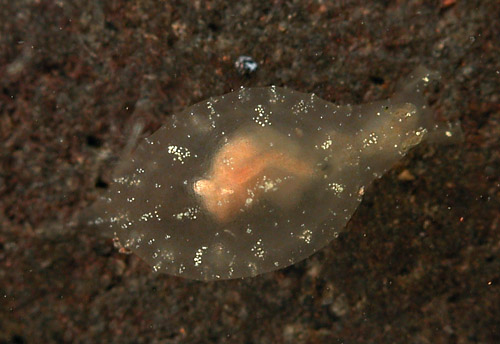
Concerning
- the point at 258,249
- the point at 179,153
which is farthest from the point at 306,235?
the point at 179,153

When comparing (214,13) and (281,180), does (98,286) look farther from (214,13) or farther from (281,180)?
(214,13)

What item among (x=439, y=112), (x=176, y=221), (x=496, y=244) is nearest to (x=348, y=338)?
(x=496, y=244)

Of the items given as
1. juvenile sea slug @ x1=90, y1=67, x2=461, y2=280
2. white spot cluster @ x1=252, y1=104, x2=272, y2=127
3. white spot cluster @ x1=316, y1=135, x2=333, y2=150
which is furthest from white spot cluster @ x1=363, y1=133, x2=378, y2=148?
white spot cluster @ x1=252, y1=104, x2=272, y2=127

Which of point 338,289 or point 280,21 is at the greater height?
point 280,21

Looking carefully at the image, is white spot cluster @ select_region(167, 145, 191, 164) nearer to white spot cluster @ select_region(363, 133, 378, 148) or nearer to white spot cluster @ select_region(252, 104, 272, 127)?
white spot cluster @ select_region(252, 104, 272, 127)

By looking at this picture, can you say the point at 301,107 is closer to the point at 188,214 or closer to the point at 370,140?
the point at 370,140

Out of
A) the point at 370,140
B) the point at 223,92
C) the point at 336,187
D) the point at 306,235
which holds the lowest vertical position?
the point at 306,235
